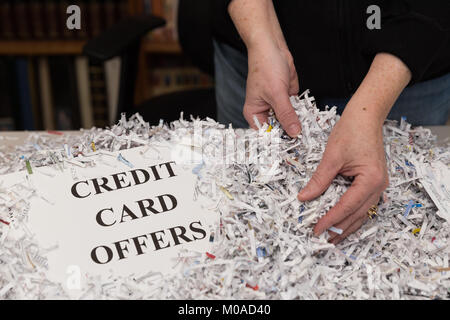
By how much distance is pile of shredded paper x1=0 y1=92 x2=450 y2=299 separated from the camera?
0.50m

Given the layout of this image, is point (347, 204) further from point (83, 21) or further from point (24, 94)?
point (24, 94)

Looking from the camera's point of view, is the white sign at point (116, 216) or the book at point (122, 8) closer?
the white sign at point (116, 216)

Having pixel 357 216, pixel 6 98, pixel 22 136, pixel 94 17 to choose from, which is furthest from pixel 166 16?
pixel 357 216

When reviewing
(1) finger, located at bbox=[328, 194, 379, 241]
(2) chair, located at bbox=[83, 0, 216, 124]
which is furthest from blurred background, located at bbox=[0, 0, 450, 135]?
(1) finger, located at bbox=[328, 194, 379, 241]

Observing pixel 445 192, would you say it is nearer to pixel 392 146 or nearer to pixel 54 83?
pixel 392 146

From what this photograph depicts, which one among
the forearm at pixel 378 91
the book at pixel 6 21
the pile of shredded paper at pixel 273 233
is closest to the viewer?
the pile of shredded paper at pixel 273 233

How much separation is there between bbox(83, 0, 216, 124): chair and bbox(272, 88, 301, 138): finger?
0.49m

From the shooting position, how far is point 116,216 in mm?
570

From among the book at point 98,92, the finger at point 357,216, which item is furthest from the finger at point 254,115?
the book at point 98,92

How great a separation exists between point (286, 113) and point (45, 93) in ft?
4.88

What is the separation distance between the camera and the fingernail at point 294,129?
64cm

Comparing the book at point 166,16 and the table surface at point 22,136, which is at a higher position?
the book at point 166,16

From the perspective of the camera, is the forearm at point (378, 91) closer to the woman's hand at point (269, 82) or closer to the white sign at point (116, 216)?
the woman's hand at point (269, 82)

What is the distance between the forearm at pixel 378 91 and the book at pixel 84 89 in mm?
1457
